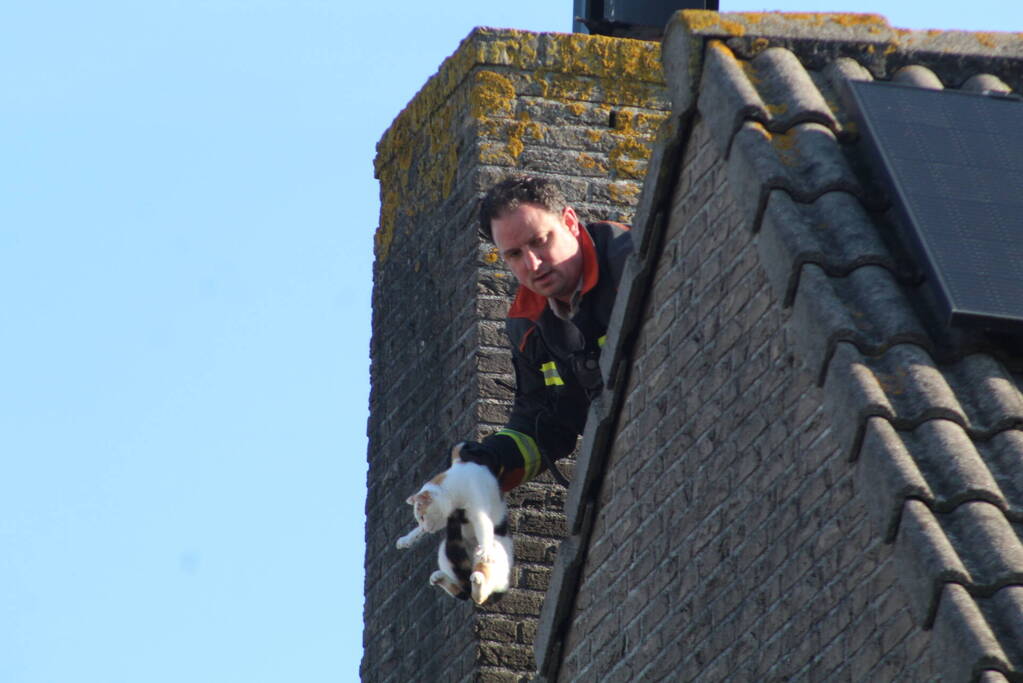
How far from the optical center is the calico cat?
8.94 m

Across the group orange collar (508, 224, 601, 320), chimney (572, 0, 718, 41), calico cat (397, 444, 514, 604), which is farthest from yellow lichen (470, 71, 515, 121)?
calico cat (397, 444, 514, 604)

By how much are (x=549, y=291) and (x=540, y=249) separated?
16cm

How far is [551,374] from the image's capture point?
939cm

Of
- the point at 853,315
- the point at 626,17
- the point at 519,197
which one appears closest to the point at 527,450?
the point at 519,197

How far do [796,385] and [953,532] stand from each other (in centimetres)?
96

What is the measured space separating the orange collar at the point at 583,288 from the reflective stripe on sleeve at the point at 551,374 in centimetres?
20

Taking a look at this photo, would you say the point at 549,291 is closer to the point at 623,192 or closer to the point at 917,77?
the point at 917,77

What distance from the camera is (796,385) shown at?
6980 mm

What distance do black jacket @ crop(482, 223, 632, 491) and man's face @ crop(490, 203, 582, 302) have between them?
0.08m

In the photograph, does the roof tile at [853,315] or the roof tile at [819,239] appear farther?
the roof tile at [819,239]

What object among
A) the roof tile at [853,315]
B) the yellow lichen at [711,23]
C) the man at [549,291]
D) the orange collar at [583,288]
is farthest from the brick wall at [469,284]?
the roof tile at [853,315]

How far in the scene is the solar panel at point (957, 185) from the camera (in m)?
6.79

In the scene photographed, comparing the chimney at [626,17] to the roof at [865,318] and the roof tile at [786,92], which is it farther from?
the roof tile at [786,92]

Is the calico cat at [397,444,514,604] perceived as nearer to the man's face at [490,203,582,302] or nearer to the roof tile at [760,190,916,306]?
the man's face at [490,203,582,302]
